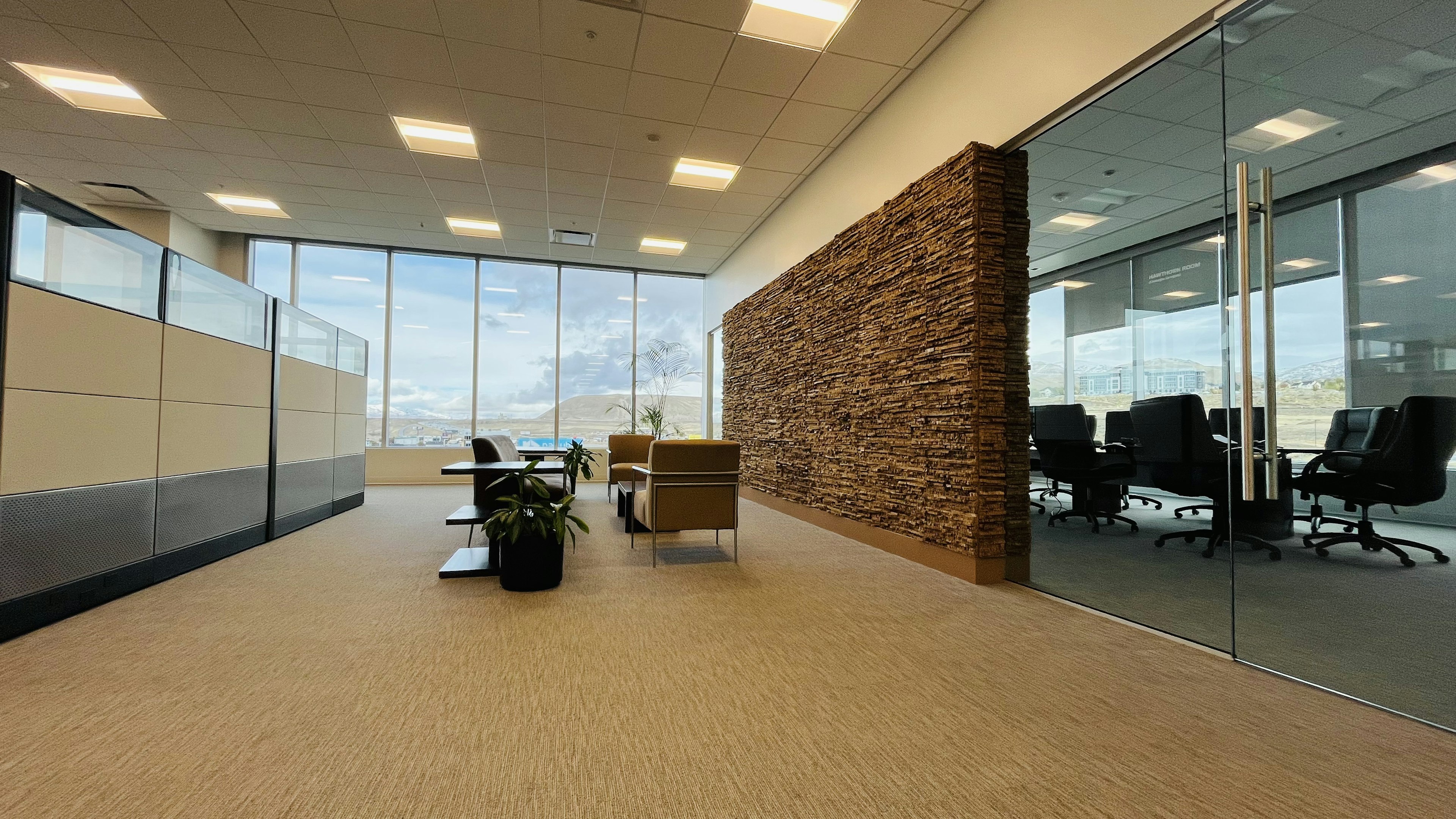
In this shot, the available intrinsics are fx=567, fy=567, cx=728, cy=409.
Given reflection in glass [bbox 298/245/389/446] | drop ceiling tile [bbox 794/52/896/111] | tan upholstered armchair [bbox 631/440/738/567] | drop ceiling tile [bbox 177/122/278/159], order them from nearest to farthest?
tan upholstered armchair [bbox 631/440/738/567] < drop ceiling tile [bbox 794/52/896/111] < drop ceiling tile [bbox 177/122/278/159] < reflection in glass [bbox 298/245/389/446]

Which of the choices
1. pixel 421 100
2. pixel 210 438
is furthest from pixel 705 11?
pixel 210 438

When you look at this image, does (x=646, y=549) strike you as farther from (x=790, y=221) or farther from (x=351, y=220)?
(x=351, y=220)

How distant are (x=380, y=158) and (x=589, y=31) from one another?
3.24m

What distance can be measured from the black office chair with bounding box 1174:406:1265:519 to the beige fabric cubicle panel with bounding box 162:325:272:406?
5.61m

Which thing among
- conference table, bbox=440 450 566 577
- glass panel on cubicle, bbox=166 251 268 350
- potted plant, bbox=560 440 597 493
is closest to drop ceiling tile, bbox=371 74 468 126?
glass panel on cubicle, bbox=166 251 268 350

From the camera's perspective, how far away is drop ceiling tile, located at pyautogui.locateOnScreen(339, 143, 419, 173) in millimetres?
5652

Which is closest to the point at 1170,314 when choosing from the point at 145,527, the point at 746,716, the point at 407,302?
the point at 746,716

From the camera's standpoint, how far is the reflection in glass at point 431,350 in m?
9.13

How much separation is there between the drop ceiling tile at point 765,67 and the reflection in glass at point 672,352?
5915 mm

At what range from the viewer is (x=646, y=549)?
177 inches

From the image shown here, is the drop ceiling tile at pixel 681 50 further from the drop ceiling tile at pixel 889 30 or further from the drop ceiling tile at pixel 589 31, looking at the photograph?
the drop ceiling tile at pixel 889 30

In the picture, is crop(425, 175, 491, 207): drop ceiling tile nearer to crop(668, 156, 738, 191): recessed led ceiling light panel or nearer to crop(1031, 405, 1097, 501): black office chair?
crop(668, 156, 738, 191): recessed led ceiling light panel

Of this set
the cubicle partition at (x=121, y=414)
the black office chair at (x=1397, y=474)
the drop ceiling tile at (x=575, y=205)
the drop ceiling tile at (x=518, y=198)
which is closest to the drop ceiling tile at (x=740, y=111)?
the drop ceiling tile at (x=575, y=205)

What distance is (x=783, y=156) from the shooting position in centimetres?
583
